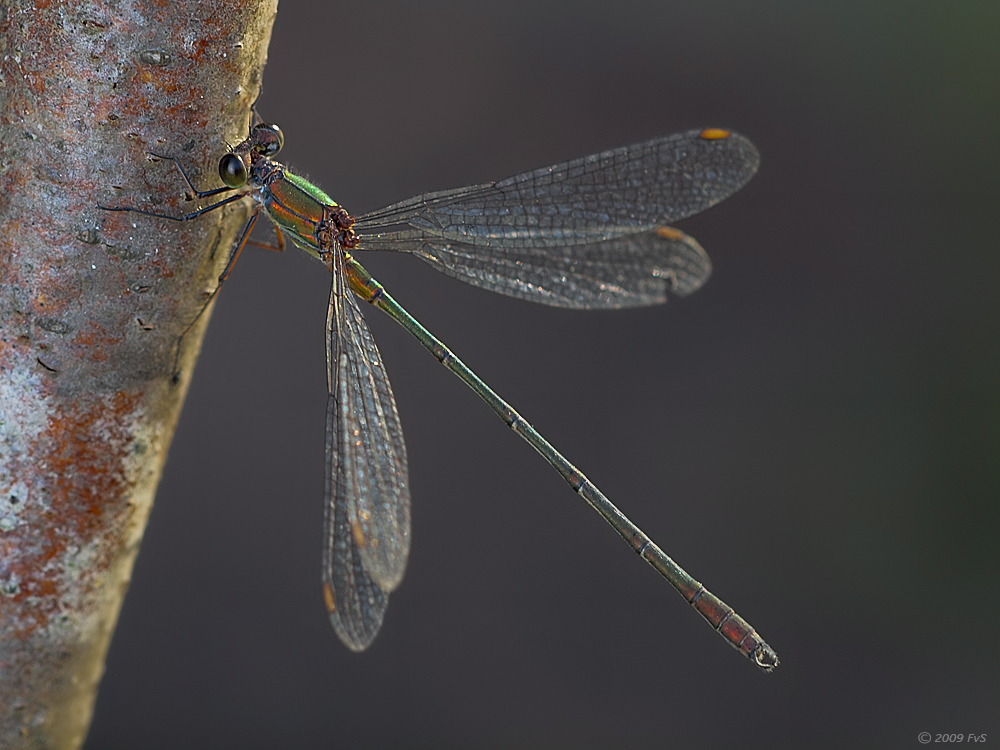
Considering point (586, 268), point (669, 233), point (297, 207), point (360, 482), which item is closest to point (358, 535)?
point (360, 482)

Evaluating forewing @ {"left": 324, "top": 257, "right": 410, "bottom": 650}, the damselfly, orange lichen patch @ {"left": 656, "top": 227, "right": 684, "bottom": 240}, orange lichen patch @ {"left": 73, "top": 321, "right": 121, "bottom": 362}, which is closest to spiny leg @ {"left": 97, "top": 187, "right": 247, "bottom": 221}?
orange lichen patch @ {"left": 73, "top": 321, "right": 121, "bottom": 362}

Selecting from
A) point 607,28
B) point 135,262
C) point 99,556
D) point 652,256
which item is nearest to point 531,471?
point 652,256

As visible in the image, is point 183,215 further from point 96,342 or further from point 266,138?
point 266,138

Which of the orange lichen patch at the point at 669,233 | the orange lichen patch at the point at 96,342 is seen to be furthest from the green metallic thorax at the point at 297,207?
the orange lichen patch at the point at 669,233

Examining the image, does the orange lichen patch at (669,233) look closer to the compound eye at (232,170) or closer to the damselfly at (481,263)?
the damselfly at (481,263)

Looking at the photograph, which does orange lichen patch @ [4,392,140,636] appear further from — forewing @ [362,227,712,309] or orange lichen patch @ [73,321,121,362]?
forewing @ [362,227,712,309]

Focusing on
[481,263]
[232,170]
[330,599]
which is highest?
[481,263]

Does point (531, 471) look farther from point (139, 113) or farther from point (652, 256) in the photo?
point (139, 113)
